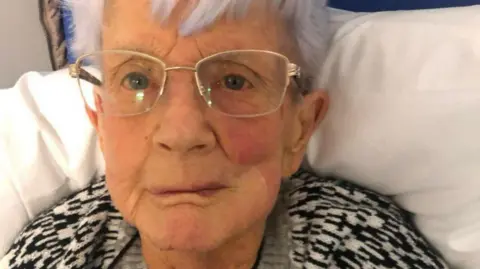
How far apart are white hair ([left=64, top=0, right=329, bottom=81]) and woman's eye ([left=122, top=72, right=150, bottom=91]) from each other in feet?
0.33

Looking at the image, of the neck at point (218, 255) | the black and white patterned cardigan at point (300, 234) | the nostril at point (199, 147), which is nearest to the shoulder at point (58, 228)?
the black and white patterned cardigan at point (300, 234)

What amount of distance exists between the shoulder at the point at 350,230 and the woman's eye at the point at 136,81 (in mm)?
393

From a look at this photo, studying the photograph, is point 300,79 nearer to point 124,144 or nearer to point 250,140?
point 250,140

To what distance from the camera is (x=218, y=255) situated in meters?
1.17

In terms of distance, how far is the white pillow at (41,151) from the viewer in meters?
1.33

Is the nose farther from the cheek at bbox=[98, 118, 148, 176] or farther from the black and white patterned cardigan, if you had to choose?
the black and white patterned cardigan

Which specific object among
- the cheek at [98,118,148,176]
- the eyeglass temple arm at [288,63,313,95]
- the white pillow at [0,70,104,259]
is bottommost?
the white pillow at [0,70,104,259]

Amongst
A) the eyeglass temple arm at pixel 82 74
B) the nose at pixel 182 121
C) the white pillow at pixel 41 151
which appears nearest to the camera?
the nose at pixel 182 121

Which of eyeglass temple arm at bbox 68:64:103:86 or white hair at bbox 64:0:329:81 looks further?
eyeglass temple arm at bbox 68:64:103:86

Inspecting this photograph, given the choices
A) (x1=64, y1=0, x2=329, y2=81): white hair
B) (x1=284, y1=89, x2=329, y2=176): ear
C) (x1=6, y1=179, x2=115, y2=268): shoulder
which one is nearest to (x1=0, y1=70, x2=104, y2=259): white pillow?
Answer: (x1=6, y1=179, x2=115, y2=268): shoulder

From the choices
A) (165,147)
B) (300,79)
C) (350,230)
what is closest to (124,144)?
(165,147)

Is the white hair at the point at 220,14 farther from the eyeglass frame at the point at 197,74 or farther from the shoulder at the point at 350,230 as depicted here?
the shoulder at the point at 350,230

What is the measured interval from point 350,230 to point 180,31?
48 cm

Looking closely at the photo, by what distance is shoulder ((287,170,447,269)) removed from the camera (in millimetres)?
1166
